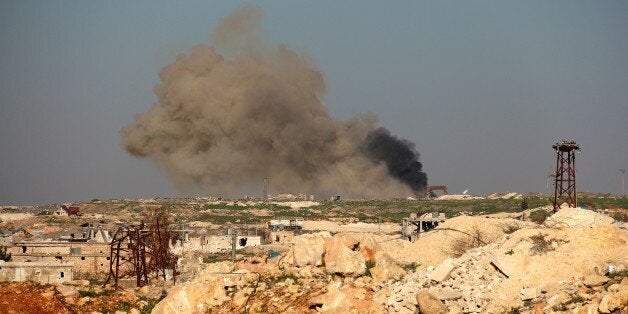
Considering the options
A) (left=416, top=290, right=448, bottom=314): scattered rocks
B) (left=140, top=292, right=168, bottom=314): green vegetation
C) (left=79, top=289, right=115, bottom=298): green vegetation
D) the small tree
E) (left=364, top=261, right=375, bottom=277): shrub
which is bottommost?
(left=140, top=292, right=168, bottom=314): green vegetation

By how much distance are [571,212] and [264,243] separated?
27538mm

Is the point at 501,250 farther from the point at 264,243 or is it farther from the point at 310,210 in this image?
the point at 310,210

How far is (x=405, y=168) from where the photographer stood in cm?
12062

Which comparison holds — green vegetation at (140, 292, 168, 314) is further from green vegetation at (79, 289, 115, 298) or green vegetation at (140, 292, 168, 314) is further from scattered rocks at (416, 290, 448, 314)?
scattered rocks at (416, 290, 448, 314)

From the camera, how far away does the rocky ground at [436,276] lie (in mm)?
24328

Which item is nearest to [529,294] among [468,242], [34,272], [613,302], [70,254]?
[613,302]

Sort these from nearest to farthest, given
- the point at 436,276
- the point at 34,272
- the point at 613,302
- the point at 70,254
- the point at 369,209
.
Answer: the point at 613,302 < the point at 436,276 < the point at 34,272 < the point at 70,254 < the point at 369,209

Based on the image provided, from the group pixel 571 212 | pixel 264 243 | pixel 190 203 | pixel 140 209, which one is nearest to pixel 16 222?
pixel 140 209

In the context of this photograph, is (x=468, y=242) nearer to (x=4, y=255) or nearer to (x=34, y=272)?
(x=34, y=272)

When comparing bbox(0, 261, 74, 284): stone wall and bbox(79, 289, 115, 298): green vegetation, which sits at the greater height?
bbox(0, 261, 74, 284): stone wall

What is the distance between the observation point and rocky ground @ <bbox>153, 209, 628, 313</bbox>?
79.8ft

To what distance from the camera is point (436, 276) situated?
26328 mm

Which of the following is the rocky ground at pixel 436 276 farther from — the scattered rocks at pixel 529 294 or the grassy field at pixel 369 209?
the grassy field at pixel 369 209

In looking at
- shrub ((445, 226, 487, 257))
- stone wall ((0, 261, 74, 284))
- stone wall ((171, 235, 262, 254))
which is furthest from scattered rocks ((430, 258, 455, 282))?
stone wall ((171, 235, 262, 254))
